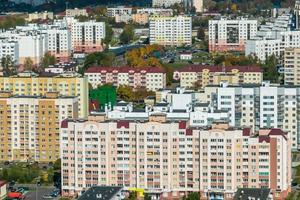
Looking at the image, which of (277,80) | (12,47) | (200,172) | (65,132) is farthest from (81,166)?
(12,47)

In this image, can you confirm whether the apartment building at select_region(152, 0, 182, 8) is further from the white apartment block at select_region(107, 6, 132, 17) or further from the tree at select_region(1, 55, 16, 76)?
the tree at select_region(1, 55, 16, 76)

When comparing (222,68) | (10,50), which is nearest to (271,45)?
(222,68)

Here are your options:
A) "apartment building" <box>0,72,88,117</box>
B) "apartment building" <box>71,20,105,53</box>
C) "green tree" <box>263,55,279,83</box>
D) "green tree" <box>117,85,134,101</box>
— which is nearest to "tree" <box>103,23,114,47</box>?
"apartment building" <box>71,20,105,53</box>

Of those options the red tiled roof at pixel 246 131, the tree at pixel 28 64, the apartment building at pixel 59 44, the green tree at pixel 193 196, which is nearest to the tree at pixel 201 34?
the apartment building at pixel 59 44

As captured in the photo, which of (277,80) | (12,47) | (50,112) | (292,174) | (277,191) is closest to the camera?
(277,191)

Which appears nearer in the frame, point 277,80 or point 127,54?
point 277,80

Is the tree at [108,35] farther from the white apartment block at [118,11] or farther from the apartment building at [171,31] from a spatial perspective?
the white apartment block at [118,11]

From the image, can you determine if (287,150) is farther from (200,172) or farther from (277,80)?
(277,80)
